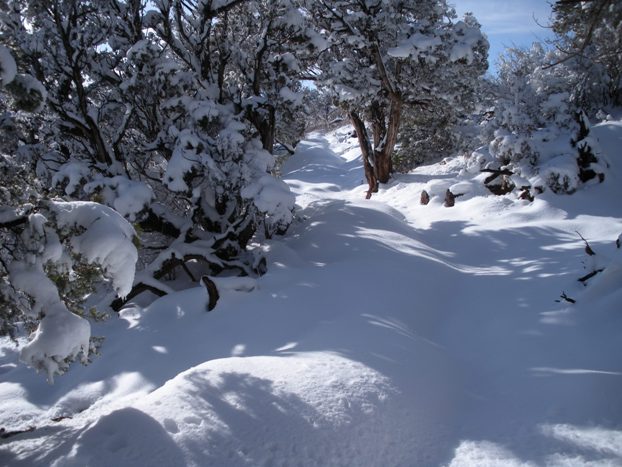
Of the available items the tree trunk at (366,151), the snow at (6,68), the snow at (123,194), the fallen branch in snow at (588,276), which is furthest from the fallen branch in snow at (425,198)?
the snow at (6,68)

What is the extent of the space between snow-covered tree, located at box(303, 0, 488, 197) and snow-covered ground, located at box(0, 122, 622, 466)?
5420 millimetres

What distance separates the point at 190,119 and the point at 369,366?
20.7 ft

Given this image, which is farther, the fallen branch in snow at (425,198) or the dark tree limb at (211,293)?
the fallen branch in snow at (425,198)

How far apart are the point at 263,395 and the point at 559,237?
8181 millimetres

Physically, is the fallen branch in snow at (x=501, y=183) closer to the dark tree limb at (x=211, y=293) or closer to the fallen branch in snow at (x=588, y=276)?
the fallen branch in snow at (x=588, y=276)

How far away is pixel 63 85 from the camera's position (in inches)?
325

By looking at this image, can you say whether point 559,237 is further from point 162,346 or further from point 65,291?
point 65,291

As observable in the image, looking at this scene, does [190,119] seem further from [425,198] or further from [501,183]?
[501,183]

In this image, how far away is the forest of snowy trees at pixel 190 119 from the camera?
360 cm

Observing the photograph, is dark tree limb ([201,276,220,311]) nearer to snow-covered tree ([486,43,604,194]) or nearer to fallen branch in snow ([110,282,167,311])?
fallen branch in snow ([110,282,167,311])

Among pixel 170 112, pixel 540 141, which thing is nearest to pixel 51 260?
pixel 170 112

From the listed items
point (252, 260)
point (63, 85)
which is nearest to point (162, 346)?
point (252, 260)

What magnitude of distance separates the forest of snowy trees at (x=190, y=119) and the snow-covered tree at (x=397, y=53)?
0.20 ft

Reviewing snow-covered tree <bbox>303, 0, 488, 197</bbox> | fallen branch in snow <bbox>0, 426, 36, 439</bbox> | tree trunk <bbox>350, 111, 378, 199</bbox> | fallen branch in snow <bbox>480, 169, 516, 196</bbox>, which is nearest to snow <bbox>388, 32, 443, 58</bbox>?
snow-covered tree <bbox>303, 0, 488, 197</bbox>
